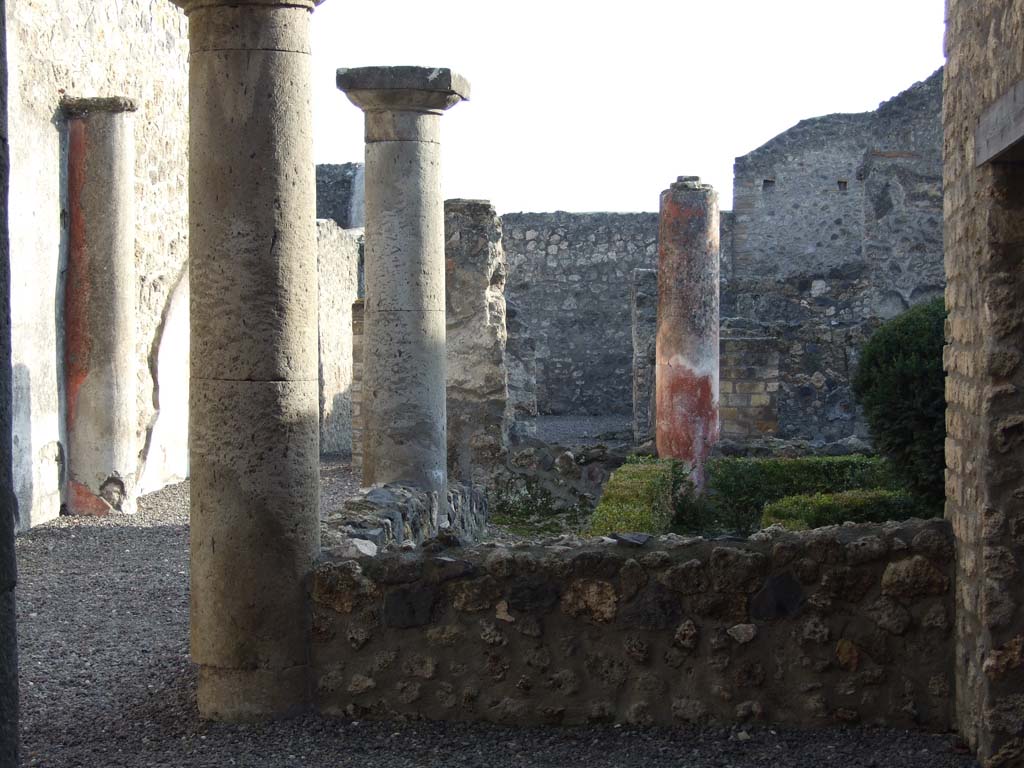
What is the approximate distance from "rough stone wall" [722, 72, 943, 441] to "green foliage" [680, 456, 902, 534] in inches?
180

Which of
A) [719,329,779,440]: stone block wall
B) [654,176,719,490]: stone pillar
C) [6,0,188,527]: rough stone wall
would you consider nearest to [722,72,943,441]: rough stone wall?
[719,329,779,440]: stone block wall

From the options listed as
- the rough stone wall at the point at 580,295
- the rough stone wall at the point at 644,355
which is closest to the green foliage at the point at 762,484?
the rough stone wall at the point at 644,355

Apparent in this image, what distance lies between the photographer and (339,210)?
22.6 m

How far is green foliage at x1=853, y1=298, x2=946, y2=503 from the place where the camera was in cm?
703

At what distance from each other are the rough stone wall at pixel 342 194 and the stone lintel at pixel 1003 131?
18.3 meters

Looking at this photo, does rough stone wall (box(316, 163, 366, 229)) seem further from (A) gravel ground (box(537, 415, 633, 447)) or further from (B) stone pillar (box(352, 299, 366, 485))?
(B) stone pillar (box(352, 299, 366, 485))

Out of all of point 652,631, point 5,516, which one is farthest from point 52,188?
point 5,516

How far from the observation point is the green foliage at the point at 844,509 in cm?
827

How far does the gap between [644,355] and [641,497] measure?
9.85m

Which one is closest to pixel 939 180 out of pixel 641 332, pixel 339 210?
pixel 641 332

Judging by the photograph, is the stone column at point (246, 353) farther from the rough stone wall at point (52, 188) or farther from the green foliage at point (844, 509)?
the rough stone wall at point (52, 188)

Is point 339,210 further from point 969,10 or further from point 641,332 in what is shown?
point 969,10

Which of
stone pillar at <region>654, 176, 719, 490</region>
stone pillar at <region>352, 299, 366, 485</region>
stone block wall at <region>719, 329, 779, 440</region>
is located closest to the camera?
A: stone pillar at <region>654, 176, 719, 490</region>

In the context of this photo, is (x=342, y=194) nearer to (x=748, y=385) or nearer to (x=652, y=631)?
(x=748, y=385)
